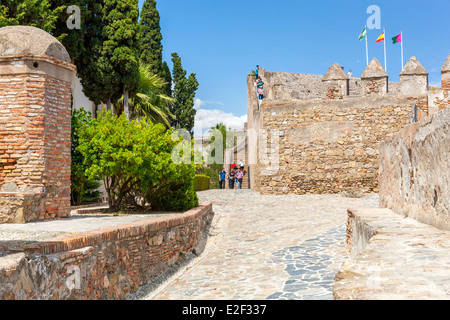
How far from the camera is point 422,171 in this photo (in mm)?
4863

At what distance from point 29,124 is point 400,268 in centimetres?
691

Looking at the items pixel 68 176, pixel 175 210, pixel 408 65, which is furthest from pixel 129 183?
pixel 408 65

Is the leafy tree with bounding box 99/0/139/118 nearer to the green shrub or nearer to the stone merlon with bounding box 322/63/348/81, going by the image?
the green shrub

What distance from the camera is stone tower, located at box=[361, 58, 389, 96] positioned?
16.3 meters

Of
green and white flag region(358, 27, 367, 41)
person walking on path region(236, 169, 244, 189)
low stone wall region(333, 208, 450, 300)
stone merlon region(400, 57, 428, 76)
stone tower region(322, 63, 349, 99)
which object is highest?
green and white flag region(358, 27, 367, 41)

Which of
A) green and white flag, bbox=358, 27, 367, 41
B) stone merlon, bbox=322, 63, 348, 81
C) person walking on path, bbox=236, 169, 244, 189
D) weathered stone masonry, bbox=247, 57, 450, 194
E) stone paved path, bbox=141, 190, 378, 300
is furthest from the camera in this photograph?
person walking on path, bbox=236, 169, 244, 189

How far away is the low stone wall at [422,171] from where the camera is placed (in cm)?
416

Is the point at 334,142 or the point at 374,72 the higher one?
the point at 374,72

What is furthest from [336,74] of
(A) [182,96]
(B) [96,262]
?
(A) [182,96]

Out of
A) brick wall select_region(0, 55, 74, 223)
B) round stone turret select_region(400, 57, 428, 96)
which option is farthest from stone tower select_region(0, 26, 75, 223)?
round stone turret select_region(400, 57, 428, 96)

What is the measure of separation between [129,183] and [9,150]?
349 cm

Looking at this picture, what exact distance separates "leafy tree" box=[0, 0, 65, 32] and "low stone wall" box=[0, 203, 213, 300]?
24.4 ft

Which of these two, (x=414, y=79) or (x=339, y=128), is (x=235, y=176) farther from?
(x=414, y=79)

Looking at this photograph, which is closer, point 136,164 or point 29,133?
point 29,133
